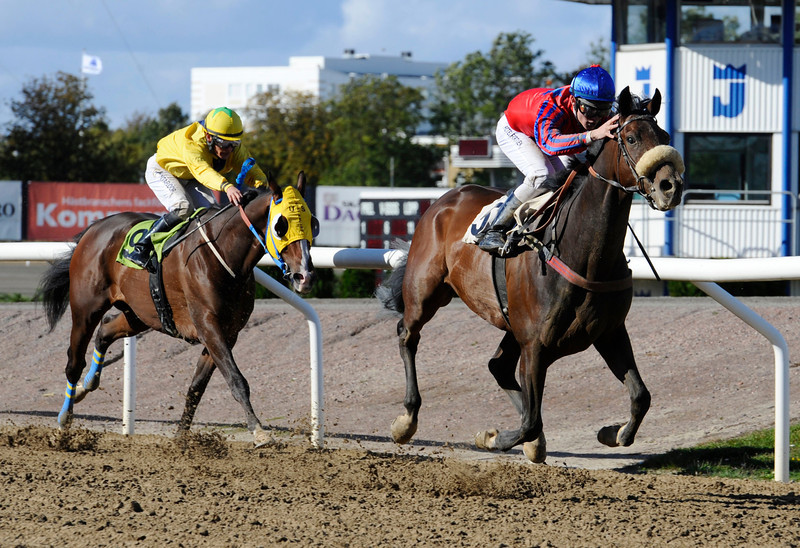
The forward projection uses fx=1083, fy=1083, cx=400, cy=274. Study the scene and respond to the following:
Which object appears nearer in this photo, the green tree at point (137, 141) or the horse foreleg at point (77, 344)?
the horse foreleg at point (77, 344)

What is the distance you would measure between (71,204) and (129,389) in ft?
66.1

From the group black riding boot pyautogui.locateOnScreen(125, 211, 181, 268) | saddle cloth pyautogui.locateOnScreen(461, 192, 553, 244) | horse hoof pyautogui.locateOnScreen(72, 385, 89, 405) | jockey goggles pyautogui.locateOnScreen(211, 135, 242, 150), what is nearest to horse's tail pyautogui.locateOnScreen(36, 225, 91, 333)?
horse hoof pyautogui.locateOnScreen(72, 385, 89, 405)

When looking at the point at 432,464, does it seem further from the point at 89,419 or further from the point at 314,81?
the point at 314,81

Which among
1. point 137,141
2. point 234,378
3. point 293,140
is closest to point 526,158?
point 234,378

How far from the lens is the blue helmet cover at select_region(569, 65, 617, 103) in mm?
5004

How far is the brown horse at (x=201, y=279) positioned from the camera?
5883 mm

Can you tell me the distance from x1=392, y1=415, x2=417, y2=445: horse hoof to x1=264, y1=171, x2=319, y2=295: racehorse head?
0.91m

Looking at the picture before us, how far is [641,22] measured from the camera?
1891cm

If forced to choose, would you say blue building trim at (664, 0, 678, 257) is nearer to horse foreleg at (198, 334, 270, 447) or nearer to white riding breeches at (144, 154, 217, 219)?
white riding breeches at (144, 154, 217, 219)

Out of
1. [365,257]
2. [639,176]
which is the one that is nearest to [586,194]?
[639,176]

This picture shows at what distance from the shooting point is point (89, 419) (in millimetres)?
8148

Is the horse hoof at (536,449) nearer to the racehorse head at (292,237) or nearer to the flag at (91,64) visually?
the racehorse head at (292,237)

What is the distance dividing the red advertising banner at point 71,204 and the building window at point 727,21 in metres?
14.0

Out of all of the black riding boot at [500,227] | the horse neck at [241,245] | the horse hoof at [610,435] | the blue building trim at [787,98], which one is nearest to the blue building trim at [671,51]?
the blue building trim at [787,98]
